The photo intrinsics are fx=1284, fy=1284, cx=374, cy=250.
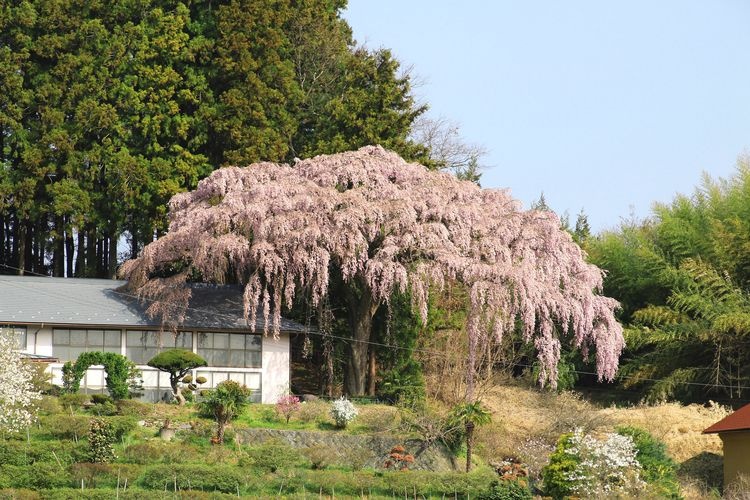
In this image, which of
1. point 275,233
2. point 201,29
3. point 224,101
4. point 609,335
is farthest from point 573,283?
point 201,29

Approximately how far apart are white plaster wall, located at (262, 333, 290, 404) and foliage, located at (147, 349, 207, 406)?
2.53 m

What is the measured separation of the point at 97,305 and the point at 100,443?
A: 9.27 meters

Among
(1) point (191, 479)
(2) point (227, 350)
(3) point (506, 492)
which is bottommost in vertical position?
(3) point (506, 492)

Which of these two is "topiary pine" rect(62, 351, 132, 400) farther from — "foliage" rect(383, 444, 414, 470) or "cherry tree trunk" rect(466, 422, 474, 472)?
"cherry tree trunk" rect(466, 422, 474, 472)

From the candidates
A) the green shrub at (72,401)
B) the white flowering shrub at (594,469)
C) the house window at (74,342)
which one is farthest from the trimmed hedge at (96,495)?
the house window at (74,342)

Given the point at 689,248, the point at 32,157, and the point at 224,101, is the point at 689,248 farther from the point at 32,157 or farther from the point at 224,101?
the point at 32,157

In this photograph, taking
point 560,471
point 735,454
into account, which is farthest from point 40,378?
point 735,454

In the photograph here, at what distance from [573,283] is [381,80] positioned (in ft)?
33.2

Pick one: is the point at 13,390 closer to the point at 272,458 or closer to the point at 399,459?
the point at 272,458

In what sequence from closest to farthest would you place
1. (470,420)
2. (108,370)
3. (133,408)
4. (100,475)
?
(100,475), (470,420), (133,408), (108,370)

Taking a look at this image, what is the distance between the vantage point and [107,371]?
31516 millimetres

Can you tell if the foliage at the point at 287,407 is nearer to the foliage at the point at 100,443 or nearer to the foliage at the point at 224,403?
the foliage at the point at 224,403

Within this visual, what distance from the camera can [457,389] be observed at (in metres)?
36.4

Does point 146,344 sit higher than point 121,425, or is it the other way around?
point 146,344
